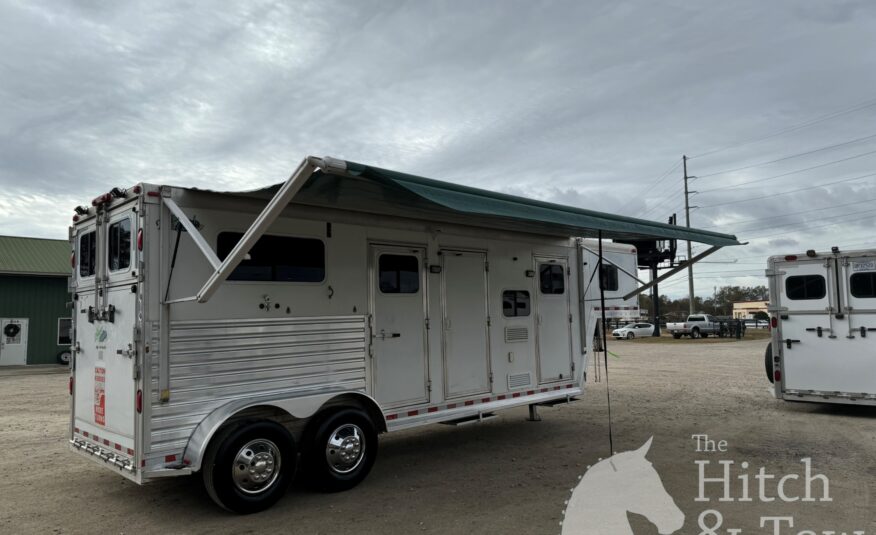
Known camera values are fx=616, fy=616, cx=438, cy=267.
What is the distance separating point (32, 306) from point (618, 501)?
23.7m

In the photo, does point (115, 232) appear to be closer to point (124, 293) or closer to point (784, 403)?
point (124, 293)

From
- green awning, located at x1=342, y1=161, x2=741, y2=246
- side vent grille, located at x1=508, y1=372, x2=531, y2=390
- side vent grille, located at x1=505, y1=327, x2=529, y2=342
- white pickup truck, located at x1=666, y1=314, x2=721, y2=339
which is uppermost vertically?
green awning, located at x1=342, y1=161, x2=741, y2=246

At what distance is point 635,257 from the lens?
1012cm

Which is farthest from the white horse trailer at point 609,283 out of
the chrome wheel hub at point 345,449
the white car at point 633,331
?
the white car at point 633,331

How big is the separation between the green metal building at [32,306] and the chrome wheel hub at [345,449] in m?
20.9

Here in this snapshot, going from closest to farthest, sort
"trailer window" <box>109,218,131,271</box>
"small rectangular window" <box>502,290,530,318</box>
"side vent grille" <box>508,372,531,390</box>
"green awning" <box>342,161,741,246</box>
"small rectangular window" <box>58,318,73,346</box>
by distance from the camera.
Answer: "green awning" <box>342,161,741,246</box> → "trailer window" <box>109,218,131,271</box> → "side vent grille" <box>508,372,531,390</box> → "small rectangular window" <box>502,290,530,318</box> → "small rectangular window" <box>58,318,73,346</box>

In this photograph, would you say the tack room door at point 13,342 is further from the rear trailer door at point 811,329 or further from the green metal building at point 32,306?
the rear trailer door at point 811,329

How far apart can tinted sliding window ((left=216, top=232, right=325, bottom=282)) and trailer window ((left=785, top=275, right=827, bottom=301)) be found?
26.9ft

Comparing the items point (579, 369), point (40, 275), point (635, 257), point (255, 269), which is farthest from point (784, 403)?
point (40, 275)

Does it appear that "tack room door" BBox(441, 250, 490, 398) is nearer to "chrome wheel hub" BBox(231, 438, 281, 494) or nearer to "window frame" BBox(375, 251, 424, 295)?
"window frame" BBox(375, 251, 424, 295)

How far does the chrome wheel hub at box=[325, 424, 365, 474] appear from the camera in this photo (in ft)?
18.8

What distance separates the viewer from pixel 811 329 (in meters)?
9.99

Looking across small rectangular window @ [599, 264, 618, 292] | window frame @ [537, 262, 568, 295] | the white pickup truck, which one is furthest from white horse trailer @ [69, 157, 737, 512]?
the white pickup truck

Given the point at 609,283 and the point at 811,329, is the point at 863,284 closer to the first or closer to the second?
the point at 811,329
